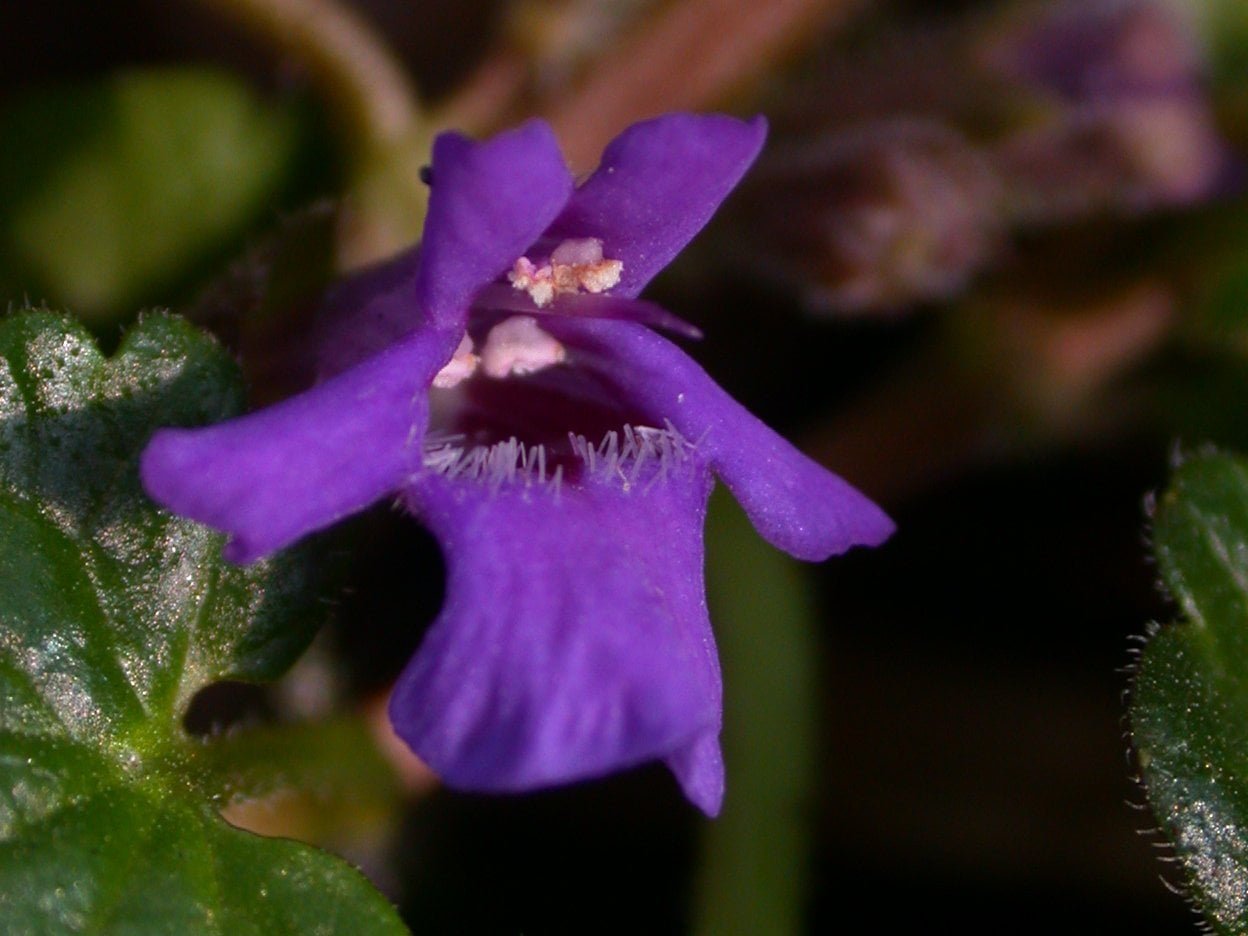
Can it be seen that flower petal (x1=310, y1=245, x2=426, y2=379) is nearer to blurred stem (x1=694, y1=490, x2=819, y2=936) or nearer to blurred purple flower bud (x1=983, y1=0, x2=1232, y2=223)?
blurred stem (x1=694, y1=490, x2=819, y2=936)

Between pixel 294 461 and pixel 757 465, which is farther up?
pixel 294 461

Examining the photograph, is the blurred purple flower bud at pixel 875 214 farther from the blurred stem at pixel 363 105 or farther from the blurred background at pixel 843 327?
the blurred stem at pixel 363 105

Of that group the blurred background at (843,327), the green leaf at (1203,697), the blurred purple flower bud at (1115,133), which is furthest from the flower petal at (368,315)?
the blurred purple flower bud at (1115,133)

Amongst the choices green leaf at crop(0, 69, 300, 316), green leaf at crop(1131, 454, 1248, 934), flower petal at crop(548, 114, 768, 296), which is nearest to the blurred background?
green leaf at crop(0, 69, 300, 316)

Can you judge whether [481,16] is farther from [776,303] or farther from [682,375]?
[682,375]

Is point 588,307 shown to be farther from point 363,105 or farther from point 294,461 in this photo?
point 363,105

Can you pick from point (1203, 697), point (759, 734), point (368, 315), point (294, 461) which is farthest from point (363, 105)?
point (1203, 697)
